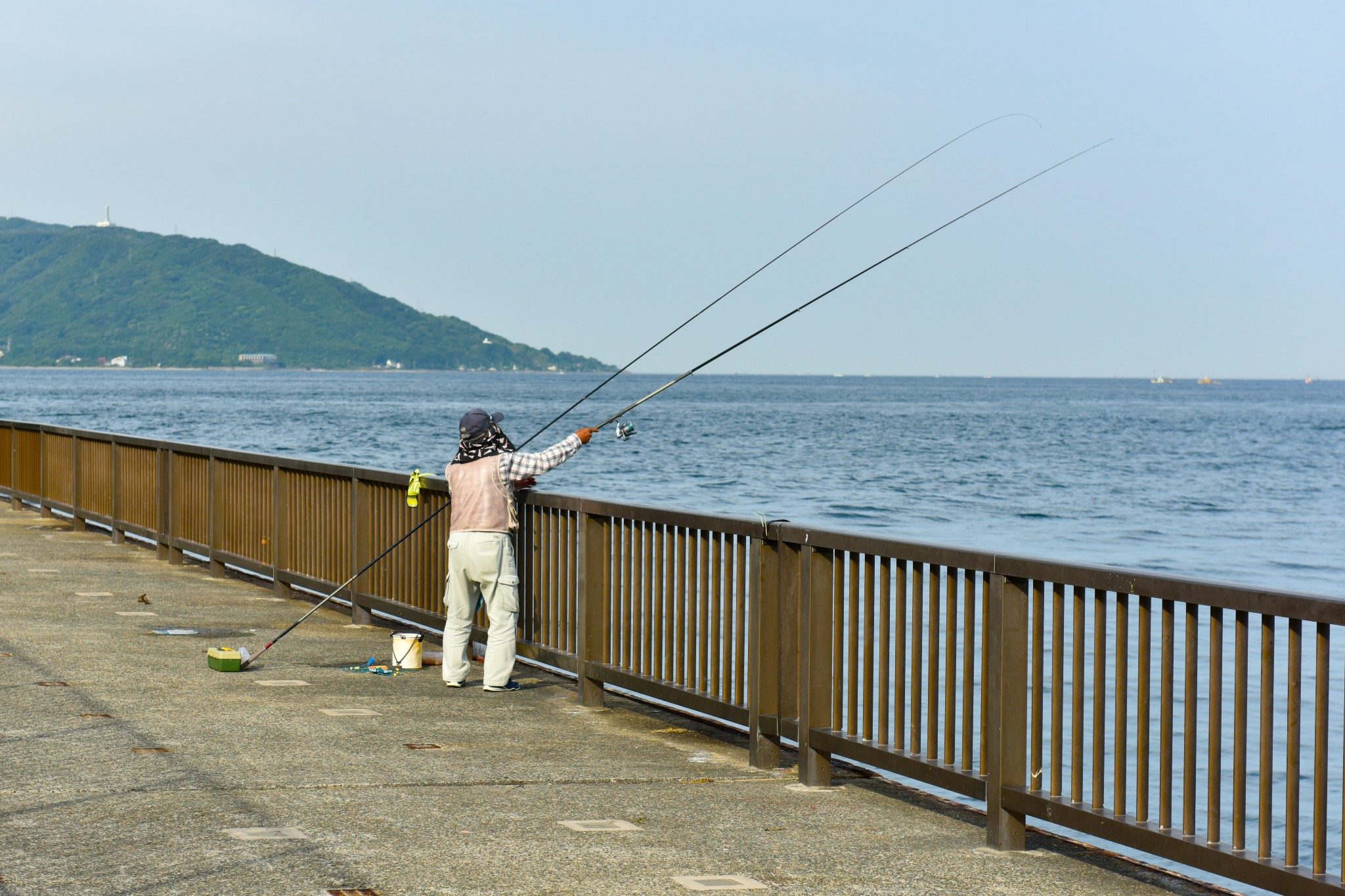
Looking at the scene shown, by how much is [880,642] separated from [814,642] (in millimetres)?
→ 391

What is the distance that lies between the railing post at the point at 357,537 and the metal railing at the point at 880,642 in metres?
→ 0.02

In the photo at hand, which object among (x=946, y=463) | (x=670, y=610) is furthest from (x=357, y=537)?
(x=946, y=463)

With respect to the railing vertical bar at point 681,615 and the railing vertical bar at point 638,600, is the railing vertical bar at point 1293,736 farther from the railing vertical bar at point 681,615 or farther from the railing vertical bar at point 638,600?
the railing vertical bar at point 638,600

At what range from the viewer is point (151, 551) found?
15.5 m

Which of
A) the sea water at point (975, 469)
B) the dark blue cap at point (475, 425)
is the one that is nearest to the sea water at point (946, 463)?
the sea water at point (975, 469)

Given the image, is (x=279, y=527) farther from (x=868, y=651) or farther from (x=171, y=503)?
(x=868, y=651)

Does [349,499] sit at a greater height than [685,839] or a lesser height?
greater

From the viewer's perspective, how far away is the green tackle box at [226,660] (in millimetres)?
8711

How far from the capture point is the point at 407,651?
9062 millimetres

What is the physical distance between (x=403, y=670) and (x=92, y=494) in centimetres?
873

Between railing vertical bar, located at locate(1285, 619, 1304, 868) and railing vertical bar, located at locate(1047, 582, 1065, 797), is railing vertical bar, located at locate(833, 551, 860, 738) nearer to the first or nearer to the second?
railing vertical bar, located at locate(1047, 582, 1065, 797)

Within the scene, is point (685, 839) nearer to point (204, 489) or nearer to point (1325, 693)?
point (1325, 693)

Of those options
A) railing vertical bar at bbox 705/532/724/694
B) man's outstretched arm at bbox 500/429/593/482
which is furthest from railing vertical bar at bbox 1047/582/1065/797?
man's outstretched arm at bbox 500/429/593/482

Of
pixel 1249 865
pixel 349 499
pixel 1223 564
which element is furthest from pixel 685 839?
pixel 1223 564
